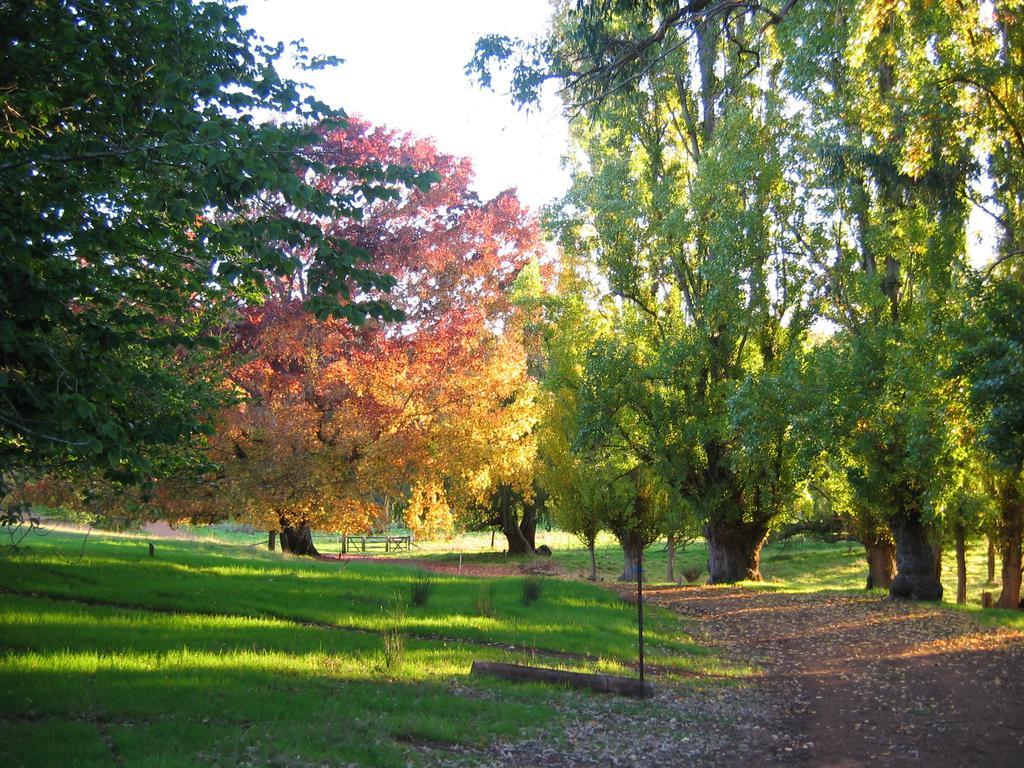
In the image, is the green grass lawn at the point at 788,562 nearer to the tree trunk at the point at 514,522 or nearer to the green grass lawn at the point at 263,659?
the tree trunk at the point at 514,522

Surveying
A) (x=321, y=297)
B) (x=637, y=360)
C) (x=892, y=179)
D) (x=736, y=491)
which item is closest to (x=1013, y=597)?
(x=736, y=491)

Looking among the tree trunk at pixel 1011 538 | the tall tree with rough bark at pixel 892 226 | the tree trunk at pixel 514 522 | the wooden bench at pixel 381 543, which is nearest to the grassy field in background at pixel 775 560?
the wooden bench at pixel 381 543

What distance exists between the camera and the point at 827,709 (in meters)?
10.6

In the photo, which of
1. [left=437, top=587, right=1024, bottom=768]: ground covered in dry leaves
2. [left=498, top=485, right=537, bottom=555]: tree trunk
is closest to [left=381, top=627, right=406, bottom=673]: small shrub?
[left=437, top=587, right=1024, bottom=768]: ground covered in dry leaves

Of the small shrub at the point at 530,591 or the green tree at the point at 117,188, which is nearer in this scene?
the green tree at the point at 117,188

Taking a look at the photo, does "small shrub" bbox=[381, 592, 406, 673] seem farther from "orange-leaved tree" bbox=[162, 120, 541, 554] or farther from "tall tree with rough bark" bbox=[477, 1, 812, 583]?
"tall tree with rough bark" bbox=[477, 1, 812, 583]

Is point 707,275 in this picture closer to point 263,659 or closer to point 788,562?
point 263,659

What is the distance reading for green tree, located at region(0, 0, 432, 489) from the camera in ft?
18.2

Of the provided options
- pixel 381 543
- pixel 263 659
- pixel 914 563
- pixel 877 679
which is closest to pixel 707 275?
pixel 914 563

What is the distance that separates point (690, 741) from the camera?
8.59 meters

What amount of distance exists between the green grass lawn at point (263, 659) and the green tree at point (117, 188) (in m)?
2.17

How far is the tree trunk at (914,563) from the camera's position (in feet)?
64.2

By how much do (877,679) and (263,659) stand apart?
922 cm

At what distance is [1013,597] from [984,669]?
537 inches
